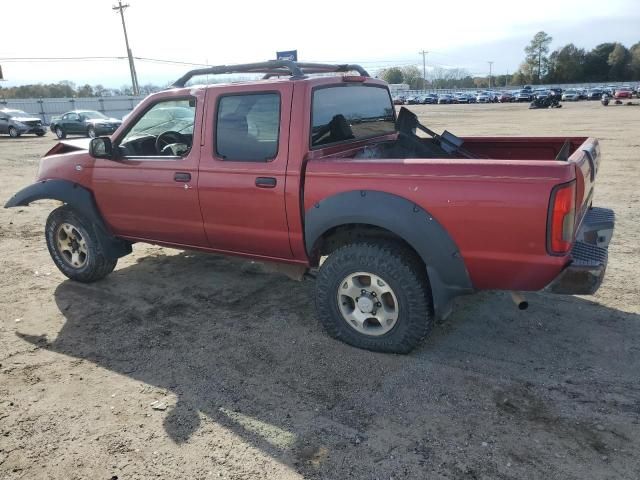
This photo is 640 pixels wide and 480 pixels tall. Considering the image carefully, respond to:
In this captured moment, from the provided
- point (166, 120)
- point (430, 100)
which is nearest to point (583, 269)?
point (166, 120)

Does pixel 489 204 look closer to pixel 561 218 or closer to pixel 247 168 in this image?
pixel 561 218

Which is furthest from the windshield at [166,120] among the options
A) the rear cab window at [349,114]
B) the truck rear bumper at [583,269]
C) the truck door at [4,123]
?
the truck door at [4,123]

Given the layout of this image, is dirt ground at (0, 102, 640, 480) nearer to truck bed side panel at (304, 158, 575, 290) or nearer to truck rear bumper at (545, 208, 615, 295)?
truck rear bumper at (545, 208, 615, 295)

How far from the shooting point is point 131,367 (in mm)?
3715

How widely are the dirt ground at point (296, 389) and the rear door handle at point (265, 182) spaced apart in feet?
3.92

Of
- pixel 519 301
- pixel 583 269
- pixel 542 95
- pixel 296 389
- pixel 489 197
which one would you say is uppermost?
pixel 489 197

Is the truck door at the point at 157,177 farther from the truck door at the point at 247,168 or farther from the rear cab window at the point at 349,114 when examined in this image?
the rear cab window at the point at 349,114

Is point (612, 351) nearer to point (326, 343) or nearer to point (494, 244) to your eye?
point (494, 244)

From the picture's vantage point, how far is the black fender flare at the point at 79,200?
4950mm

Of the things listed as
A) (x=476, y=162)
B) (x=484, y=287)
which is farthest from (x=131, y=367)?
(x=476, y=162)

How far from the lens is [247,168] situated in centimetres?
391

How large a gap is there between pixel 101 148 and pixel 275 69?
1.71 meters

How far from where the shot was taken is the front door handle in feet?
13.9

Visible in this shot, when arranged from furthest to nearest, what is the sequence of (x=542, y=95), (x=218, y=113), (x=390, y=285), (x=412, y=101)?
1. (x=412, y=101)
2. (x=542, y=95)
3. (x=218, y=113)
4. (x=390, y=285)
